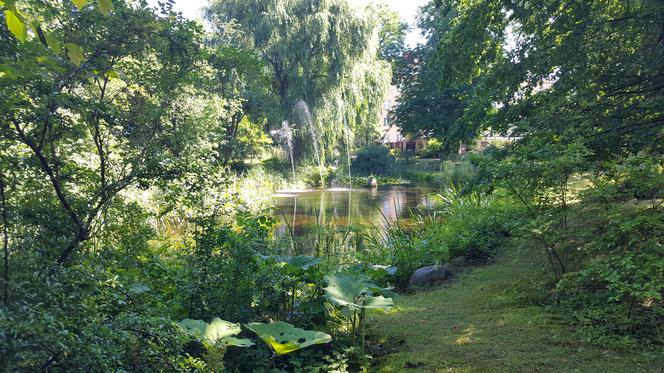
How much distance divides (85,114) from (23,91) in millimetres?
393

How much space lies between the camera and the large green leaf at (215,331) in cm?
254

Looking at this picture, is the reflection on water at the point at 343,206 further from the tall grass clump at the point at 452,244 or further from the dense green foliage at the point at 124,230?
the dense green foliage at the point at 124,230

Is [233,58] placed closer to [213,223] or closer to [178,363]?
[213,223]

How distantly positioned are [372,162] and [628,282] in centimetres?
2300

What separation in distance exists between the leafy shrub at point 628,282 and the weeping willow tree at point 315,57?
1724 cm

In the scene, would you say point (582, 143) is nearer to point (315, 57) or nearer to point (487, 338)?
point (487, 338)

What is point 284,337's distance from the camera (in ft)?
9.02

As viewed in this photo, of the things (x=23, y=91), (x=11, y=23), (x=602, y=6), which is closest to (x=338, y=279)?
(x=23, y=91)

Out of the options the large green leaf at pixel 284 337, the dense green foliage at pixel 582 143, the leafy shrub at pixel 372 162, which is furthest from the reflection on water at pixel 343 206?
the large green leaf at pixel 284 337

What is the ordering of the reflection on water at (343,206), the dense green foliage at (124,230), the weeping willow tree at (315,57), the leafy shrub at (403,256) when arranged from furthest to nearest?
the weeping willow tree at (315,57) < the reflection on water at (343,206) < the leafy shrub at (403,256) < the dense green foliage at (124,230)

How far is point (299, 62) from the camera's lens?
19891 mm

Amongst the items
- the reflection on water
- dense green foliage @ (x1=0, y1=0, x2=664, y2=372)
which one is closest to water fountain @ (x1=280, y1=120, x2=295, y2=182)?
the reflection on water

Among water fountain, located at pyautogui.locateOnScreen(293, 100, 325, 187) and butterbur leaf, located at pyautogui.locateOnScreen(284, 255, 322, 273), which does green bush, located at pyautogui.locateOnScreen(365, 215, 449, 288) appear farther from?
water fountain, located at pyautogui.locateOnScreen(293, 100, 325, 187)

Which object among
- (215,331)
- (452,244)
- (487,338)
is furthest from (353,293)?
(452,244)
